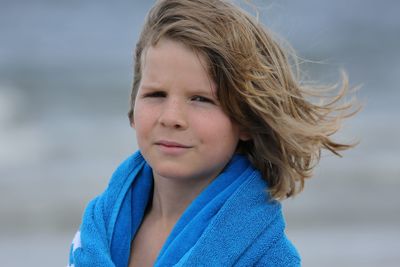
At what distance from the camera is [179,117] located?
2.22 m

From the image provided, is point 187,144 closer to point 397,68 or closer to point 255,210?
point 255,210

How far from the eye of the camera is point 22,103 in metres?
10.5

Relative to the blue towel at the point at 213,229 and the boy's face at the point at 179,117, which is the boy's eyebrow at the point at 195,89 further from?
the blue towel at the point at 213,229

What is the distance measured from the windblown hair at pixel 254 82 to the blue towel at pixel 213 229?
0.28 ft

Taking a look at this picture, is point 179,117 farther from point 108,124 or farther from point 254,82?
point 108,124

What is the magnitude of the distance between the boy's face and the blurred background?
46 cm

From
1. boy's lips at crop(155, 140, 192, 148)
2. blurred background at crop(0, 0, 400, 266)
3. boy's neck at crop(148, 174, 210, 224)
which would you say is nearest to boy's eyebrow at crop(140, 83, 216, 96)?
boy's lips at crop(155, 140, 192, 148)

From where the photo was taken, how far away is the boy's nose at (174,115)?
222 cm

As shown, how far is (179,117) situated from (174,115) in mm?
14

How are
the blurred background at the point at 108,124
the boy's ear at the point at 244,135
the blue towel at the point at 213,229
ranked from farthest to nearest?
the blurred background at the point at 108,124 → the boy's ear at the point at 244,135 → the blue towel at the point at 213,229

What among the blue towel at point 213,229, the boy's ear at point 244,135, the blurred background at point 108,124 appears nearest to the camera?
the blue towel at point 213,229

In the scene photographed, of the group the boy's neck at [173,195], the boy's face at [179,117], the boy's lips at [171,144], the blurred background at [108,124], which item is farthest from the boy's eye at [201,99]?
the blurred background at [108,124]

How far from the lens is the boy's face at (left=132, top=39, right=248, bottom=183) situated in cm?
223

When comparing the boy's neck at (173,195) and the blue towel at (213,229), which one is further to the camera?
the boy's neck at (173,195)
